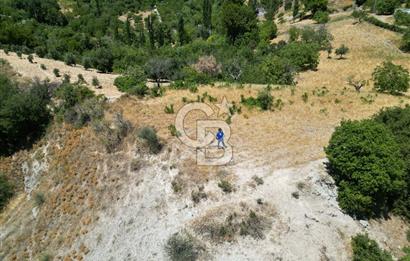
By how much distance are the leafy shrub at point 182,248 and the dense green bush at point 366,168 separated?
34.5 feet

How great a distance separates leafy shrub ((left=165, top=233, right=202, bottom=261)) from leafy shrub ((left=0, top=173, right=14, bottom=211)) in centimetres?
1941

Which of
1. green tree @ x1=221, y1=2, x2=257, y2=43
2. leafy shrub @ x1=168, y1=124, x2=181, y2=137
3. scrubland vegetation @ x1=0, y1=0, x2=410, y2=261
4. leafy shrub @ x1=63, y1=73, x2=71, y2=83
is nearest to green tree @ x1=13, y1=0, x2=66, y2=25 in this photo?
scrubland vegetation @ x1=0, y1=0, x2=410, y2=261

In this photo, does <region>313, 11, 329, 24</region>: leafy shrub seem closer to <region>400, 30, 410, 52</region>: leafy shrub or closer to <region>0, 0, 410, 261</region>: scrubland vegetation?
<region>0, 0, 410, 261</region>: scrubland vegetation

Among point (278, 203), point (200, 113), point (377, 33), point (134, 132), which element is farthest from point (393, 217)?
point (377, 33)

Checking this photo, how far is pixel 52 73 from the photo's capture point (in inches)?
1795

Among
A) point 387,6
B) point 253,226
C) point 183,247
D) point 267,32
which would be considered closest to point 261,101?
point 253,226

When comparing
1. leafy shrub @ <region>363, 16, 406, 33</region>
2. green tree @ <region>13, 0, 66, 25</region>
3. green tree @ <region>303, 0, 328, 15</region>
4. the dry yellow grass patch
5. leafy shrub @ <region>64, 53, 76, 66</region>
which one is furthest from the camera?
green tree @ <region>13, 0, 66, 25</region>

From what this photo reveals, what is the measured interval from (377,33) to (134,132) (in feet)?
181

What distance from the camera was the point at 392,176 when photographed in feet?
75.8

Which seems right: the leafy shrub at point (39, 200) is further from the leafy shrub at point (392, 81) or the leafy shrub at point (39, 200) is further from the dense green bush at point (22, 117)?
the leafy shrub at point (392, 81)

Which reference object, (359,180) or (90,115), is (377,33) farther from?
(90,115)

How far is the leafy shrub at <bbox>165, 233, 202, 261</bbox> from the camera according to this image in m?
20.5

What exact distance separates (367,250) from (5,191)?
100 ft

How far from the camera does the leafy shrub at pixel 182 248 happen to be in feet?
67.3
